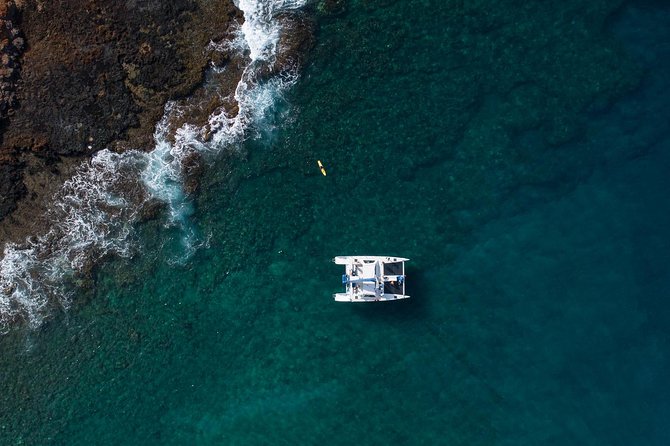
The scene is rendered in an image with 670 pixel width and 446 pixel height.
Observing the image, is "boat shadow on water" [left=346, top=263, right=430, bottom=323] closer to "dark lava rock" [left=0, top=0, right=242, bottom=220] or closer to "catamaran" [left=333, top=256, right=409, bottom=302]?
"catamaran" [left=333, top=256, right=409, bottom=302]

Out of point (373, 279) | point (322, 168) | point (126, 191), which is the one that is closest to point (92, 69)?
point (126, 191)

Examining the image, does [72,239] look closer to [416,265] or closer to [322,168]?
[322,168]

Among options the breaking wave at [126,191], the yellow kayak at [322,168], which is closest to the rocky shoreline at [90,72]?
the breaking wave at [126,191]

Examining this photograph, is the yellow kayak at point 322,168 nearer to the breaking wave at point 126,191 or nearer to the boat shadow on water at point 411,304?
the breaking wave at point 126,191

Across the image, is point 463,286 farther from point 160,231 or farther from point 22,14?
point 22,14

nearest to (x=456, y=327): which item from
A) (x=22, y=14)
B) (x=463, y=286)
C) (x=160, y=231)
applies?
(x=463, y=286)

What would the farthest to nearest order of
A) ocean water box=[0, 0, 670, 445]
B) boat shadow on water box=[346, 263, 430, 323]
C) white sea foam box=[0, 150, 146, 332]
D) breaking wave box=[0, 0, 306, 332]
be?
white sea foam box=[0, 150, 146, 332]
breaking wave box=[0, 0, 306, 332]
boat shadow on water box=[346, 263, 430, 323]
ocean water box=[0, 0, 670, 445]

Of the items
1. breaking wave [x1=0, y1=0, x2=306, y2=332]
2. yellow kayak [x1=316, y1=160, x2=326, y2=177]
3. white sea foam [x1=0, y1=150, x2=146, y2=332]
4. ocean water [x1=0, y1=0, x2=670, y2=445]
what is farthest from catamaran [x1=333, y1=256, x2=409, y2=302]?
white sea foam [x1=0, y1=150, x2=146, y2=332]
